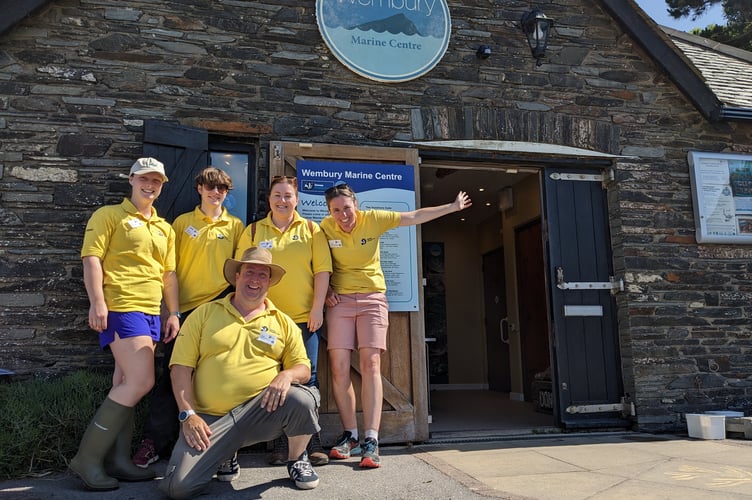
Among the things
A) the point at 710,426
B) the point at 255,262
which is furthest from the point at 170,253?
the point at 710,426

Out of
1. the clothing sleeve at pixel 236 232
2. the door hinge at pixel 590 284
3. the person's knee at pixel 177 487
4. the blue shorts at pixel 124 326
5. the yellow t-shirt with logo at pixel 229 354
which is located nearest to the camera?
the person's knee at pixel 177 487

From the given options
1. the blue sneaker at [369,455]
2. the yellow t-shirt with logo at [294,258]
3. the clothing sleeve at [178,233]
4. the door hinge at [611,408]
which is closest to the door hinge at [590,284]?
the door hinge at [611,408]

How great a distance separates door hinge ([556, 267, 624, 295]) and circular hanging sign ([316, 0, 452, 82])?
226cm

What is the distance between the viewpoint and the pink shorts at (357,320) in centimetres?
441

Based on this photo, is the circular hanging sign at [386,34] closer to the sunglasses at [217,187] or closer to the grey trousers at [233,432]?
the sunglasses at [217,187]

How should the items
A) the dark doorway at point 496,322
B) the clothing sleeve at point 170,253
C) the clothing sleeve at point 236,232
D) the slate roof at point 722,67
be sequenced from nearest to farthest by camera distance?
the clothing sleeve at point 170,253
the clothing sleeve at point 236,232
the slate roof at point 722,67
the dark doorway at point 496,322

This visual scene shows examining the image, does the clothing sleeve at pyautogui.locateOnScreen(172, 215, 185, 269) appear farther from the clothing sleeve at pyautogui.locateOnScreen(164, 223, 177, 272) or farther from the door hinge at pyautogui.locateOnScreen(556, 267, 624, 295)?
the door hinge at pyautogui.locateOnScreen(556, 267, 624, 295)

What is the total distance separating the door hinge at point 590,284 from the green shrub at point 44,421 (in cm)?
373

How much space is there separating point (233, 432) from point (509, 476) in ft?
5.70

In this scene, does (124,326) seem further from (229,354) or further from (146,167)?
(146,167)

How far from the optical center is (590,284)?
232 inches

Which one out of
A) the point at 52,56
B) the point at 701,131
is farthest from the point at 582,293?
the point at 52,56

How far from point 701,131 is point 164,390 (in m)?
5.55

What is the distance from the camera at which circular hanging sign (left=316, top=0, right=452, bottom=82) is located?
18.3 feet
